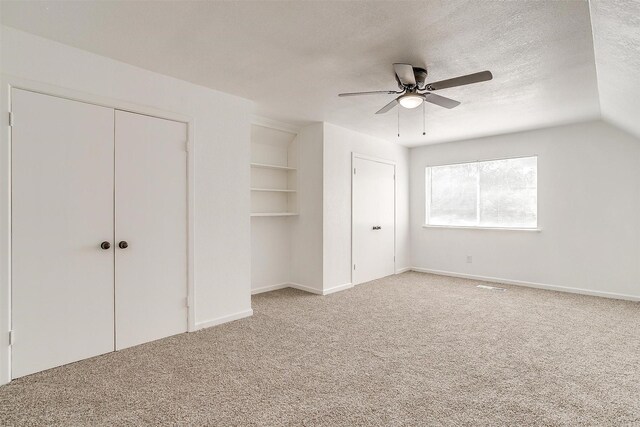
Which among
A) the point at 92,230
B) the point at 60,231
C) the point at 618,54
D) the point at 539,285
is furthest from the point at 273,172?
the point at 539,285

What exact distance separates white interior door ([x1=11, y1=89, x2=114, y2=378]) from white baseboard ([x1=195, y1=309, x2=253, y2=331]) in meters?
0.79

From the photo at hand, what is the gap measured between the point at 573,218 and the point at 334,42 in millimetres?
4452

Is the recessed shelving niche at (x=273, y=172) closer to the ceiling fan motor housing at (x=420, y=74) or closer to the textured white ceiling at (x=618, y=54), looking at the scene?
the ceiling fan motor housing at (x=420, y=74)

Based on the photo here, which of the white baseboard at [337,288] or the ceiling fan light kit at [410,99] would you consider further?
the white baseboard at [337,288]

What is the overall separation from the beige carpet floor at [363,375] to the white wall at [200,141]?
421mm

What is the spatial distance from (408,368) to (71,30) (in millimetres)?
3456

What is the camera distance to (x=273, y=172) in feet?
16.7

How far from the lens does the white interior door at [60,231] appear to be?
94.0 inches

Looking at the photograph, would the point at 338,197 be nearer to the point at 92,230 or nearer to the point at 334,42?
the point at 334,42

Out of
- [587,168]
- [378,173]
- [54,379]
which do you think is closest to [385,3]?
[54,379]

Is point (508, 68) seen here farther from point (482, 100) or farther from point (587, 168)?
point (587, 168)

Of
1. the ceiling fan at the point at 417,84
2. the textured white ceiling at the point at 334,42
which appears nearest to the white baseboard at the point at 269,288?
the textured white ceiling at the point at 334,42

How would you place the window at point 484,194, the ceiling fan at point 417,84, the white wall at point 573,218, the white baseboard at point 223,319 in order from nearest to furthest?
the ceiling fan at point 417,84
the white baseboard at point 223,319
the white wall at point 573,218
the window at point 484,194

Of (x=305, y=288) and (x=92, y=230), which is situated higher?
(x=92, y=230)
